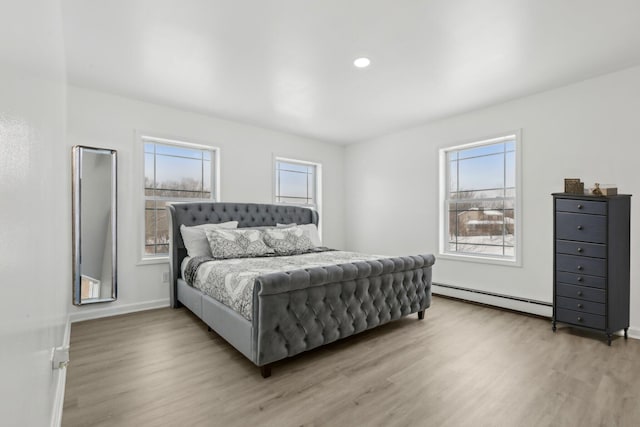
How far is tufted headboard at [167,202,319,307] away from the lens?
12.3ft

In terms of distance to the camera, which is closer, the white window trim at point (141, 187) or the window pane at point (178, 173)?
the white window trim at point (141, 187)

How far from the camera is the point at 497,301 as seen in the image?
150 inches

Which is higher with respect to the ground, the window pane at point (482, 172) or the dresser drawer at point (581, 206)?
the window pane at point (482, 172)

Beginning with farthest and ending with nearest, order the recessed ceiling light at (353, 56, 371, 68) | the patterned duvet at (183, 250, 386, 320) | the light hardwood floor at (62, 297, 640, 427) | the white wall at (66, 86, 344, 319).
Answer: the white wall at (66, 86, 344, 319) < the recessed ceiling light at (353, 56, 371, 68) < the patterned duvet at (183, 250, 386, 320) < the light hardwood floor at (62, 297, 640, 427)

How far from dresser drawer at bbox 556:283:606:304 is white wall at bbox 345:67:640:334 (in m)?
0.42

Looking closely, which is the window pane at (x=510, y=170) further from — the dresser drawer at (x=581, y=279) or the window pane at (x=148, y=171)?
the window pane at (x=148, y=171)

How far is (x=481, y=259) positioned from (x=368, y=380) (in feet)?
8.61

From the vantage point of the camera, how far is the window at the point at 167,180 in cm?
388

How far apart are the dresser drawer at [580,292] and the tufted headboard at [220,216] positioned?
133 inches

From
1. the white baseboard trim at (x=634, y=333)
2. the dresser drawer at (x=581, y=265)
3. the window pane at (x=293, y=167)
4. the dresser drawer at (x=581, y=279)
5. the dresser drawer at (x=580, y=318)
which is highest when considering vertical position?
the window pane at (x=293, y=167)

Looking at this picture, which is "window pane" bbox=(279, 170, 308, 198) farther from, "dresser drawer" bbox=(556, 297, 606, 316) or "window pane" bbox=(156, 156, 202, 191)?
"dresser drawer" bbox=(556, 297, 606, 316)

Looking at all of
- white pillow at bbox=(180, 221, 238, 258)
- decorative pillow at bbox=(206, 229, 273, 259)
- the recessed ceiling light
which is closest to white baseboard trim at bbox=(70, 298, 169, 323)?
white pillow at bbox=(180, 221, 238, 258)

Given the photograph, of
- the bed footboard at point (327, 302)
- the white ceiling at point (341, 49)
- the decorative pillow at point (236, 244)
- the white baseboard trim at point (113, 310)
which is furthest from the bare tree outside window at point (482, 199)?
the white baseboard trim at point (113, 310)

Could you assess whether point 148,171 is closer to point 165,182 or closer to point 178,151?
point 165,182
